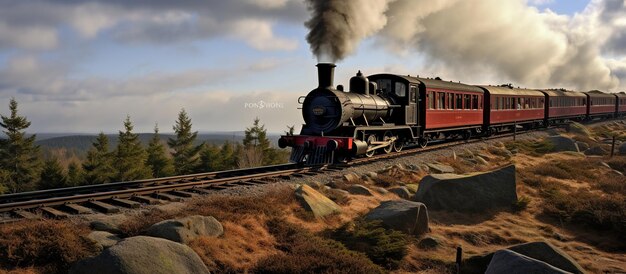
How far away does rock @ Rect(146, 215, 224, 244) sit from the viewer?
261 inches

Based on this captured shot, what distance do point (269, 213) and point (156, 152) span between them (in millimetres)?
37112

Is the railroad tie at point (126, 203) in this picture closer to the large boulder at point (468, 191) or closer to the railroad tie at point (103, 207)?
the railroad tie at point (103, 207)

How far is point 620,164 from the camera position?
61.9 feet

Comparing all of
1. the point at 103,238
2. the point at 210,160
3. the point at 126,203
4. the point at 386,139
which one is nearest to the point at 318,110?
the point at 386,139

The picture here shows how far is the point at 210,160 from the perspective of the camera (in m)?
41.7

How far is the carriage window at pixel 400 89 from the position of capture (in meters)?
17.7

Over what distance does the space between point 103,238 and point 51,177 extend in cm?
3452

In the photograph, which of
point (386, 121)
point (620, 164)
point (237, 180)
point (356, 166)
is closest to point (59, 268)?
point (237, 180)

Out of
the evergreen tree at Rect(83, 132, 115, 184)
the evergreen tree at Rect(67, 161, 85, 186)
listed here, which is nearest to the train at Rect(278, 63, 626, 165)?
the evergreen tree at Rect(83, 132, 115, 184)

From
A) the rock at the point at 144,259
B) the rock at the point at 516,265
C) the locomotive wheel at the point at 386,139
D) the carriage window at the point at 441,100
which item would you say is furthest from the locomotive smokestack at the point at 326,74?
the rock at the point at 144,259

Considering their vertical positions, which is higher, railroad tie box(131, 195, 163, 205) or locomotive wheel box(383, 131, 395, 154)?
locomotive wheel box(383, 131, 395, 154)

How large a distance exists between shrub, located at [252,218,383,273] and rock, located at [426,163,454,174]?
28.9ft

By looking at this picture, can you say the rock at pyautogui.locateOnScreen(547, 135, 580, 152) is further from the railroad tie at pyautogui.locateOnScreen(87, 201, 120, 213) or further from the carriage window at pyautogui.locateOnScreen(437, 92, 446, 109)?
the railroad tie at pyautogui.locateOnScreen(87, 201, 120, 213)

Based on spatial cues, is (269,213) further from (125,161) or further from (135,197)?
(125,161)
